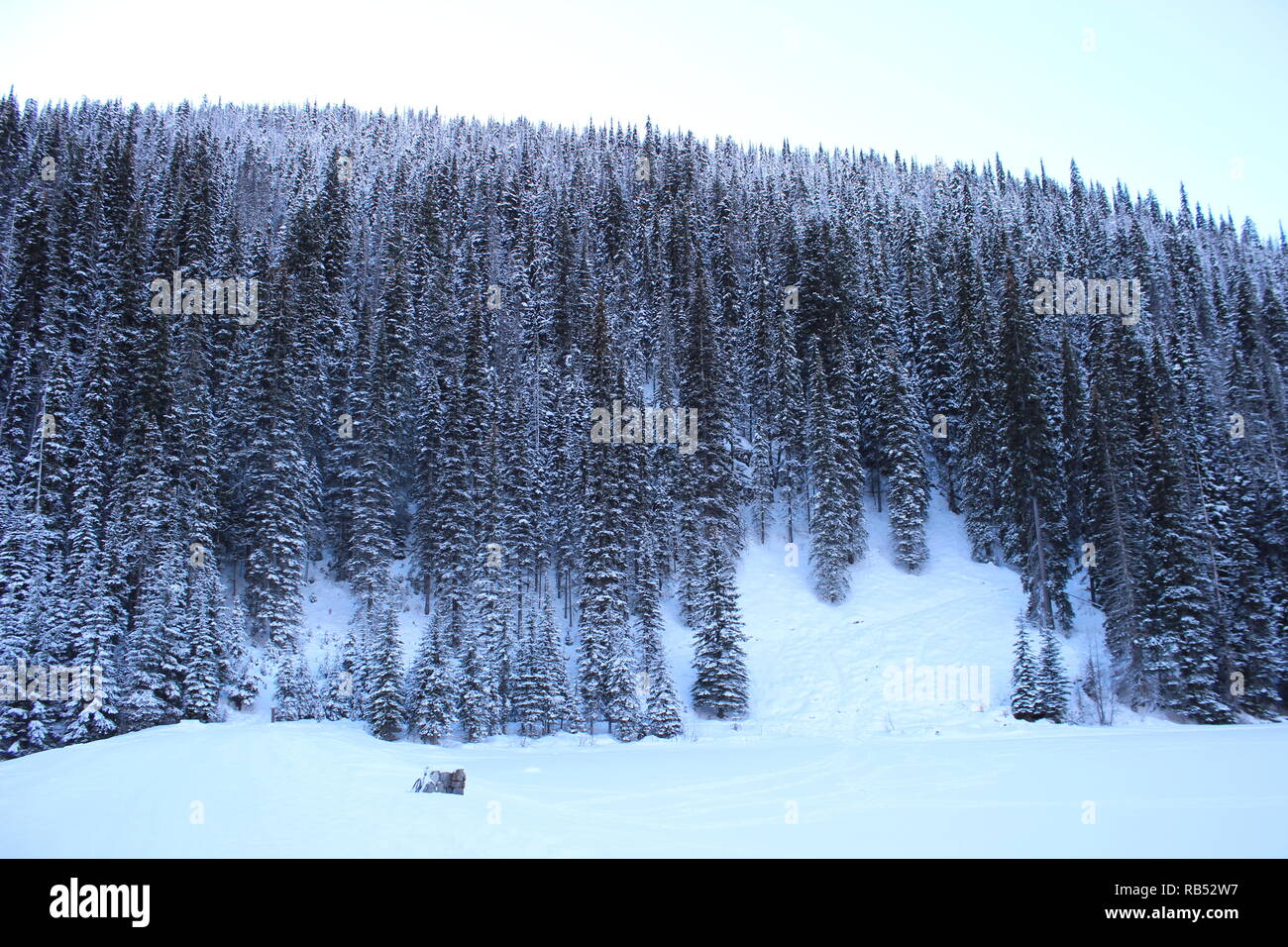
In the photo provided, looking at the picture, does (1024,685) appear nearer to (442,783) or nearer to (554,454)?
(442,783)

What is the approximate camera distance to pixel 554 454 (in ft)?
187

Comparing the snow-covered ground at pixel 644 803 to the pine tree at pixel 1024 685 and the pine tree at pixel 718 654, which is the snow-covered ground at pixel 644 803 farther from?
the pine tree at pixel 718 654

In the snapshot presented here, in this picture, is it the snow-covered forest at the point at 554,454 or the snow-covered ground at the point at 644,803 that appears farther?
the snow-covered forest at the point at 554,454

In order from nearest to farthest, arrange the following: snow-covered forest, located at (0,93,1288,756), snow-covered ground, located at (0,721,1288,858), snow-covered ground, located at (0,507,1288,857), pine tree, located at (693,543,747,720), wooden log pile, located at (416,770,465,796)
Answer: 1. snow-covered ground, located at (0,721,1288,858)
2. snow-covered ground, located at (0,507,1288,857)
3. wooden log pile, located at (416,770,465,796)
4. snow-covered forest, located at (0,93,1288,756)
5. pine tree, located at (693,543,747,720)

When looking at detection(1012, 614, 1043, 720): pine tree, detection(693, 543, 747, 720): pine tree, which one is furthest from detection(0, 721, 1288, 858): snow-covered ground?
detection(693, 543, 747, 720): pine tree

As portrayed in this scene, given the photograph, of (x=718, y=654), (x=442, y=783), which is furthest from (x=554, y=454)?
(x=442, y=783)

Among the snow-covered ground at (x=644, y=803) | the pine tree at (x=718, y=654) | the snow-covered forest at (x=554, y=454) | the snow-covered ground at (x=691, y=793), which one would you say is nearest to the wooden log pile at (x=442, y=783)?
the snow-covered ground at (x=691, y=793)

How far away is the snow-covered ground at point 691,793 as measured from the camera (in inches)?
453

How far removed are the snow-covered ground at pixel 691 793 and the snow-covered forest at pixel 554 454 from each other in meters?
5.46

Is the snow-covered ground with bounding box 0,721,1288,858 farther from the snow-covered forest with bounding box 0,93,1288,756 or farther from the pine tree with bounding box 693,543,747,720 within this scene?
the pine tree with bounding box 693,543,747,720

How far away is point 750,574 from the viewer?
177ft

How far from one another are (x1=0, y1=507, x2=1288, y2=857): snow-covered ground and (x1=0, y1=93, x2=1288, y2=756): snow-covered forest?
5.46 m

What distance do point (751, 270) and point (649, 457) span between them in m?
38.0

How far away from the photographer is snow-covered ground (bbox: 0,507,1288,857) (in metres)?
11.5
